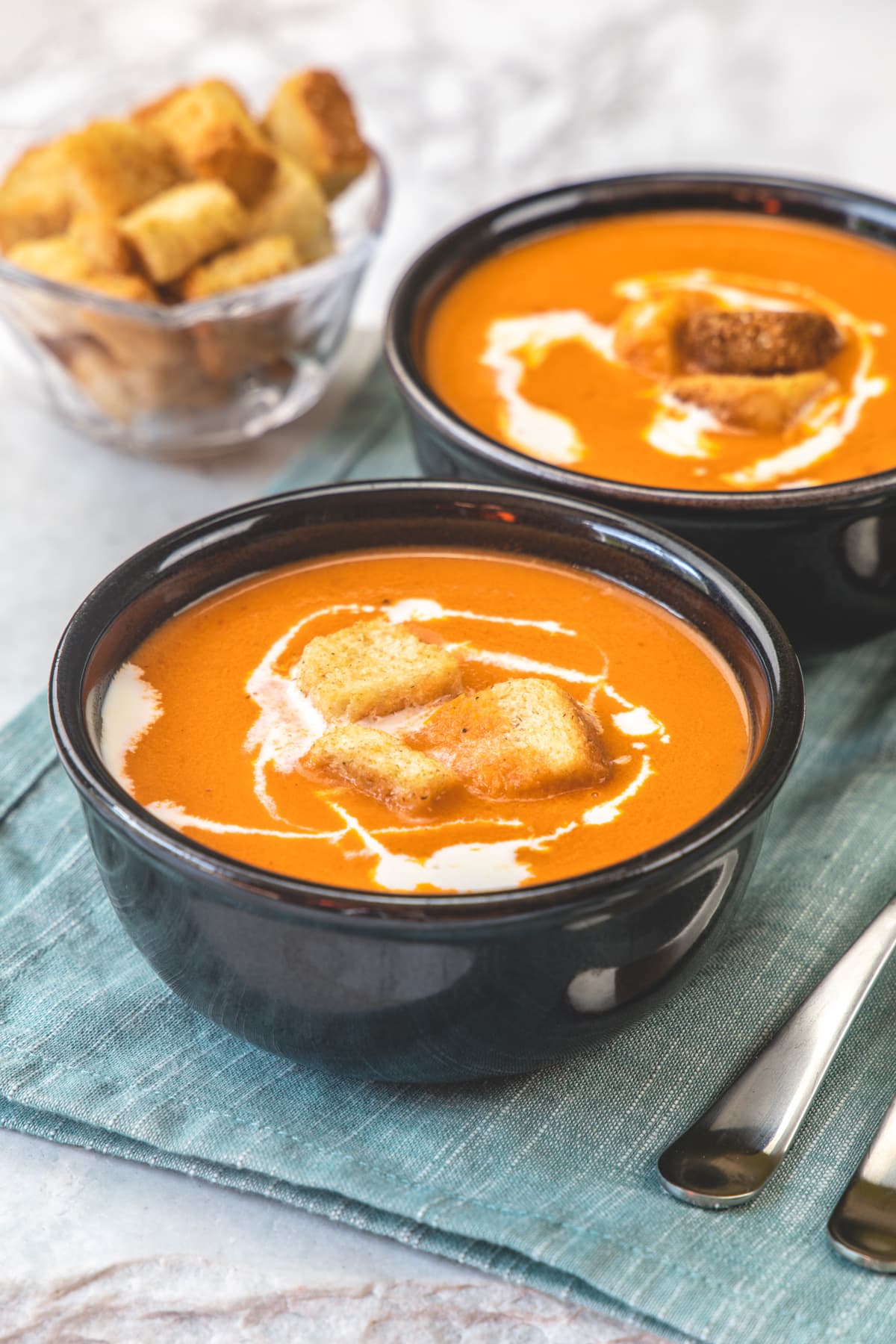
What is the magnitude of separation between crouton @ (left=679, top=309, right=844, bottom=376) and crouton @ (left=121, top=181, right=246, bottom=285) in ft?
2.48

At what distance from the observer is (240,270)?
258 cm

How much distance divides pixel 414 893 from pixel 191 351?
138cm

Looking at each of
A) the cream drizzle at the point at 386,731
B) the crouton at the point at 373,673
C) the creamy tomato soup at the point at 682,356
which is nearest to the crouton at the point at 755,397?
the creamy tomato soup at the point at 682,356

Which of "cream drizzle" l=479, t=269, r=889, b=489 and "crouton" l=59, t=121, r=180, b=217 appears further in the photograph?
"crouton" l=59, t=121, r=180, b=217

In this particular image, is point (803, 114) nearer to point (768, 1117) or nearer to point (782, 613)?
point (782, 613)

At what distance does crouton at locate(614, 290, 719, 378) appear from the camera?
2369 millimetres

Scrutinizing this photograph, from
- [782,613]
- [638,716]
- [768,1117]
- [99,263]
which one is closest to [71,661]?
[638,716]

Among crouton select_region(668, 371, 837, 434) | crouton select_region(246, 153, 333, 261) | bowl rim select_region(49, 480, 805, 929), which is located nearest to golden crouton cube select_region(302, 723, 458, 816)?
bowl rim select_region(49, 480, 805, 929)

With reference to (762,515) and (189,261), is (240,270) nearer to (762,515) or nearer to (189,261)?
(189,261)

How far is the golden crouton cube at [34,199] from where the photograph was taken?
2.66 m

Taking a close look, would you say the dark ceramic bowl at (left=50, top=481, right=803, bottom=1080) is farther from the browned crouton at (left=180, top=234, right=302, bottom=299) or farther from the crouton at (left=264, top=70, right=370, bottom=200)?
the crouton at (left=264, top=70, right=370, bottom=200)

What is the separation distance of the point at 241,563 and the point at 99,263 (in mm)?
903

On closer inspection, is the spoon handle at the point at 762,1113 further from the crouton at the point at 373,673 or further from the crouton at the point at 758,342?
the crouton at the point at 758,342

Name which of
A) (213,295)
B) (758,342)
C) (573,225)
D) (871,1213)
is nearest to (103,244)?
Result: (213,295)
